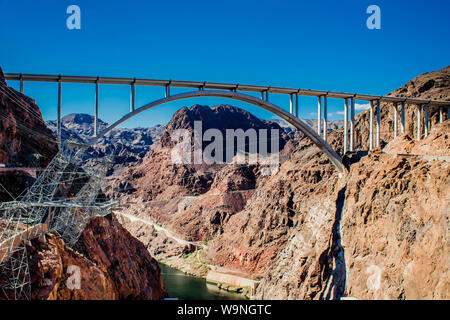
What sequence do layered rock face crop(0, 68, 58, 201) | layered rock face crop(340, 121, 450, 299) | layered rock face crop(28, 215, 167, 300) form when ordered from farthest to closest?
layered rock face crop(0, 68, 58, 201)
layered rock face crop(340, 121, 450, 299)
layered rock face crop(28, 215, 167, 300)

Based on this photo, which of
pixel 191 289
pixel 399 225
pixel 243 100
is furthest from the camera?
pixel 191 289

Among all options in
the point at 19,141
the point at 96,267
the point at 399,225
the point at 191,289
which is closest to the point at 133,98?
the point at 19,141

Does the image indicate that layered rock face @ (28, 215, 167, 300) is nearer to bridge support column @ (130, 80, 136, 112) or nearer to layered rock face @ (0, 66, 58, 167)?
layered rock face @ (0, 66, 58, 167)

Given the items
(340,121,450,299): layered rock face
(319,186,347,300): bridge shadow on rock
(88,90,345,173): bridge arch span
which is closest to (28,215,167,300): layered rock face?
(88,90,345,173): bridge arch span

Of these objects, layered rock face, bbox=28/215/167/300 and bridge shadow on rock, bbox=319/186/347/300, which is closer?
layered rock face, bbox=28/215/167/300

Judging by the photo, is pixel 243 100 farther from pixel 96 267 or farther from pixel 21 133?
pixel 96 267

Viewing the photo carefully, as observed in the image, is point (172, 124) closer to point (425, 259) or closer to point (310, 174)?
point (310, 174)
